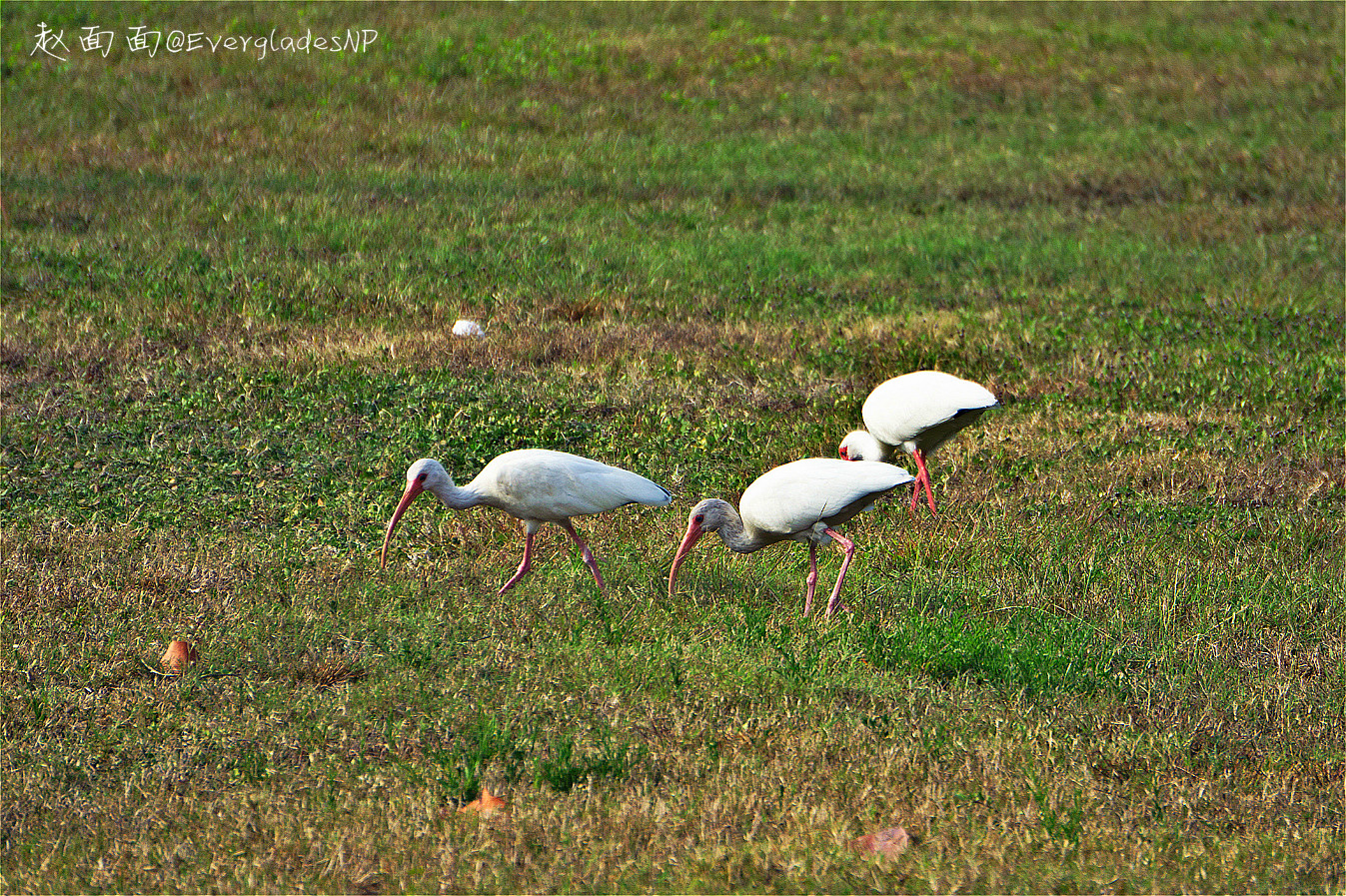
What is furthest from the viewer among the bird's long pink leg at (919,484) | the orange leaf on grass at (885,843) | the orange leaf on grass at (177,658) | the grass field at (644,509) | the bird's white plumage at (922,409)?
the bird's long pink leg at (919,484)

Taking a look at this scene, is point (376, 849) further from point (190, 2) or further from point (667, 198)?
point (190, 2)

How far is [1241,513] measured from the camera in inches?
247

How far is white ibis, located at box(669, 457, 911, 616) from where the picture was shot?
496 centimetres

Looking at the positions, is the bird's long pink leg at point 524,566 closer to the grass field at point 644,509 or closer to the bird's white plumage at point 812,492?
the grass field at point 644,509

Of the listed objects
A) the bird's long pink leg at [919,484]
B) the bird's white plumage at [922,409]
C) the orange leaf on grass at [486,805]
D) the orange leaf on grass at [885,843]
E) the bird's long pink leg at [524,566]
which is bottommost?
the bird's long pink leg at [919,484]

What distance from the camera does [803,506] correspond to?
497 centimetres

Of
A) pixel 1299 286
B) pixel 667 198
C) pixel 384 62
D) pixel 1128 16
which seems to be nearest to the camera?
pixel 1299 286

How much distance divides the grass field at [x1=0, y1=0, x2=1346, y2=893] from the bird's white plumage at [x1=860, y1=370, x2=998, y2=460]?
394 millimetres

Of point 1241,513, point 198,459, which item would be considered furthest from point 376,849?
point 1241,513

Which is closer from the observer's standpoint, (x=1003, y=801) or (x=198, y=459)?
(x=1003, y=801)

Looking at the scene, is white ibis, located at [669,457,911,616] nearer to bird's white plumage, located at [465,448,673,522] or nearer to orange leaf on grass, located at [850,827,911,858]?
bird's white plumage, located at [465,448,673,522]

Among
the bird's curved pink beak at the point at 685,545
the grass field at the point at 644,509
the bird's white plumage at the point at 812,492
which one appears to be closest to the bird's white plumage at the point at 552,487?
the bird's curved pink beak at the point at 685,545

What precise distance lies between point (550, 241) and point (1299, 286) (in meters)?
7.04

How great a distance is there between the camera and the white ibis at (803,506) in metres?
4.96
